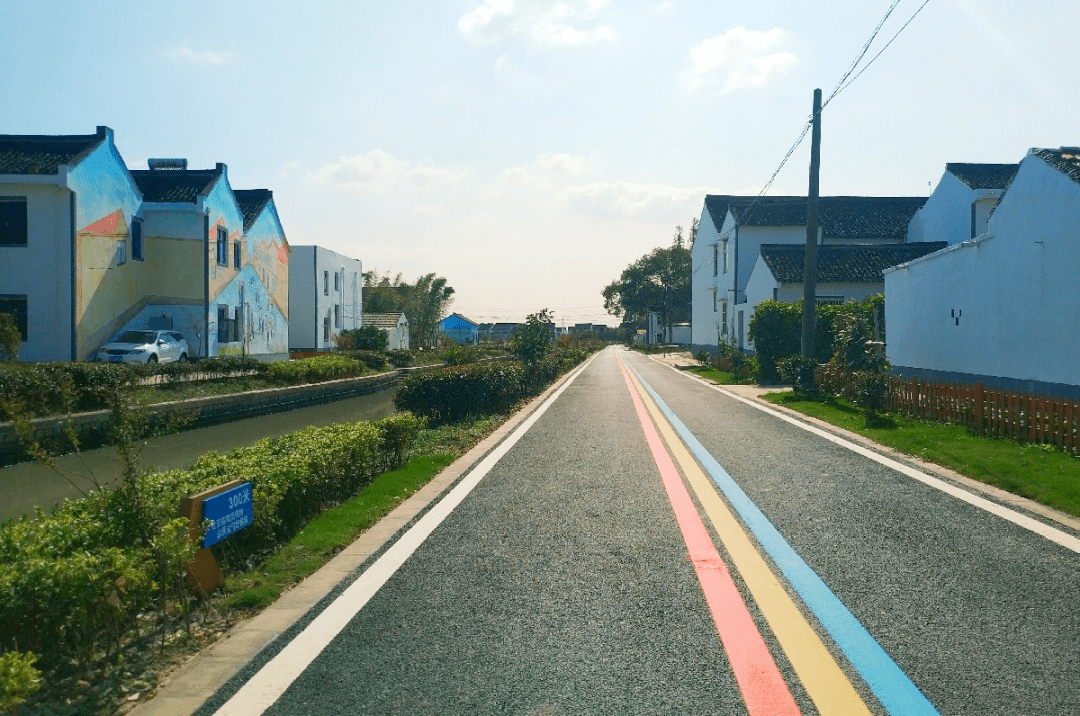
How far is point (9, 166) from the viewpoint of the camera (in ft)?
87.8

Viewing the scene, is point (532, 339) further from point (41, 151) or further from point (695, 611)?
point (695, 611)

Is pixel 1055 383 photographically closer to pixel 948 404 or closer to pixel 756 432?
pixel 948 404

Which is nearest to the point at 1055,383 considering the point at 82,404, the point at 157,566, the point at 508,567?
the point at 508,567

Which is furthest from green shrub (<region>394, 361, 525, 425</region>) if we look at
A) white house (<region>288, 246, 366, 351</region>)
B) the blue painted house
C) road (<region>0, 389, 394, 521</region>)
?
the blue painted house

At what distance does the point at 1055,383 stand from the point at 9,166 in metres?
29.7

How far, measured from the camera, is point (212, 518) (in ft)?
16.3

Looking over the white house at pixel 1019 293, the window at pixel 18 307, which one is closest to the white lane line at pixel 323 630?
the white house at pixel 1019 293

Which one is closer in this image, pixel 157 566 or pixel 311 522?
pixel 157 566

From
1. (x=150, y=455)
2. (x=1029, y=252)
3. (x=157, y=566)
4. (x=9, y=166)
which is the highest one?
(x=9, y=166)

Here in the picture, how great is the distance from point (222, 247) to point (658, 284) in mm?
97487

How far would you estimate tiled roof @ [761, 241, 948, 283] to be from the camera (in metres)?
37.8

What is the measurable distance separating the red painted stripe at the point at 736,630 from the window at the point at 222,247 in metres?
32.5

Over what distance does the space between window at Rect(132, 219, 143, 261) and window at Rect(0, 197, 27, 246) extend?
5350 mm

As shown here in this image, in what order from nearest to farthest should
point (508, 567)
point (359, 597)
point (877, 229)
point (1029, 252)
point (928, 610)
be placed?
point (928, 610)
point (359, 597)
point (508, 567)
point (1029, 252)
point (877, 229)
